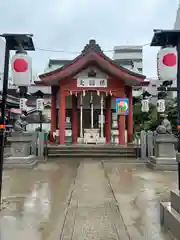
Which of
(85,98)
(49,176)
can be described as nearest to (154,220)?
(49,176)

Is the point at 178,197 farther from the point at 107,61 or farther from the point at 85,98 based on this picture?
the point at 85,98

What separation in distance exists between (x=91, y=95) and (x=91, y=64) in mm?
2312

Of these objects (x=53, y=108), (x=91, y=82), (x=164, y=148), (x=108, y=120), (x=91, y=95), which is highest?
(x=91, y=82)

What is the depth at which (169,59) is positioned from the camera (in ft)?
16.5

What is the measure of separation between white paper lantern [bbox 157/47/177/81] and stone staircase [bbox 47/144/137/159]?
7.88 m

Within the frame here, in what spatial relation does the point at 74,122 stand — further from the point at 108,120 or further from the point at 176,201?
the point at 176,201

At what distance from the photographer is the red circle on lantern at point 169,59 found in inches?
197

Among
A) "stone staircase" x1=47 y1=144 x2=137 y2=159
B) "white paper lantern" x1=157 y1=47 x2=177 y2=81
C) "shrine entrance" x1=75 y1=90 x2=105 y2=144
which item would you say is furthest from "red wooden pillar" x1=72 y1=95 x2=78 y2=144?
"white paper lantern" x1=157 y1=47 x2=177 y2=81

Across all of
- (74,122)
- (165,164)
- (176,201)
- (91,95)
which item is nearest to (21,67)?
(176,201)

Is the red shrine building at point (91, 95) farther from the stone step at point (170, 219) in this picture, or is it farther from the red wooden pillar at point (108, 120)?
the stone step at point (170, 219)

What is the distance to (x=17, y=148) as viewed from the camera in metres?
10.3

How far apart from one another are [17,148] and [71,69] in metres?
5.77

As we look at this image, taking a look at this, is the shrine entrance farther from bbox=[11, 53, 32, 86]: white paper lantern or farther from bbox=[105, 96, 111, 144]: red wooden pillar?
bbox=[11, 53, 32, 86]: white paper lantern

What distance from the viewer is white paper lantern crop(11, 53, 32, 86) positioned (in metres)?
5.16
